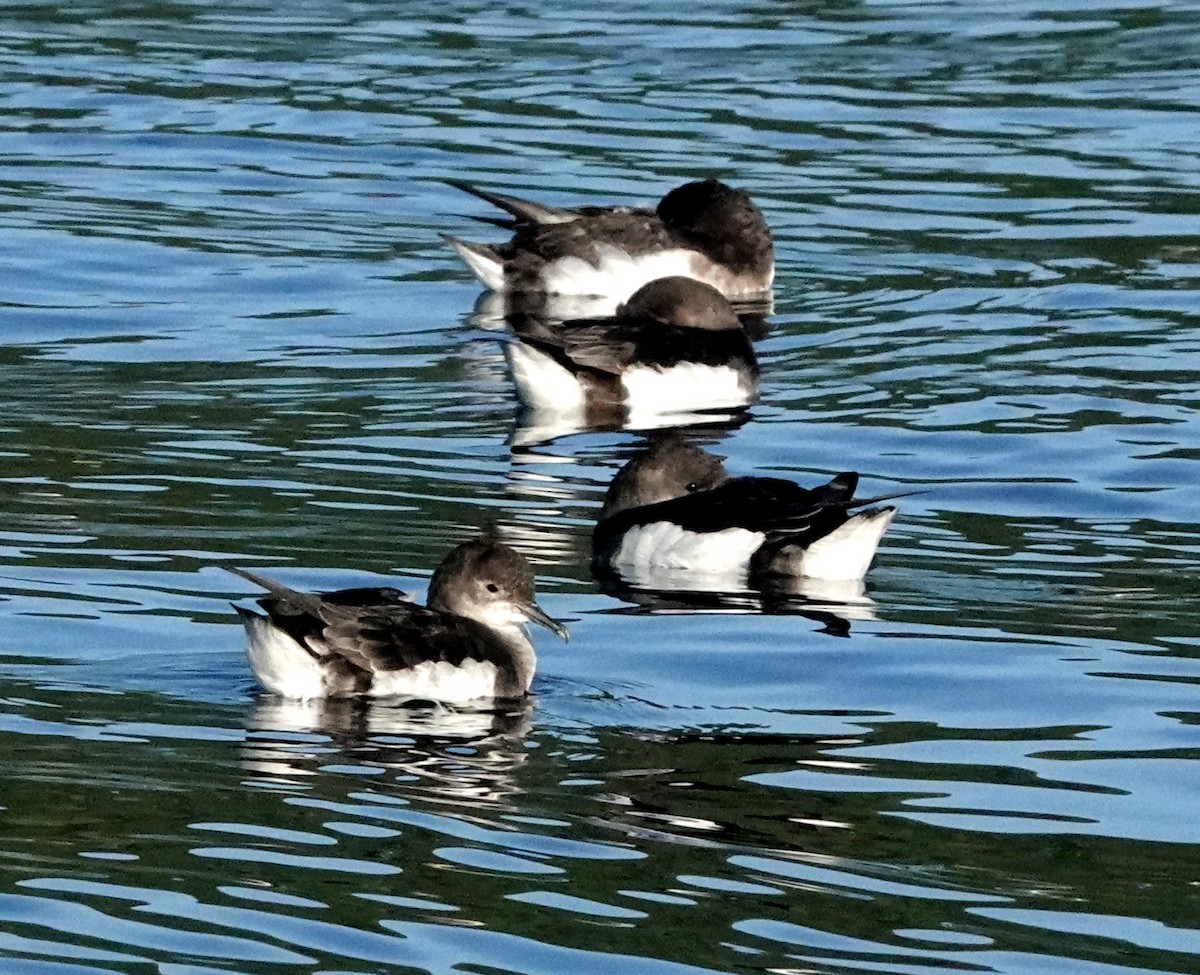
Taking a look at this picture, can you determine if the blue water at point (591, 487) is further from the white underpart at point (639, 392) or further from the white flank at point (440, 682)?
the white underpart at point (639, 392)

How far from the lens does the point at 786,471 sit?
48.0 feet

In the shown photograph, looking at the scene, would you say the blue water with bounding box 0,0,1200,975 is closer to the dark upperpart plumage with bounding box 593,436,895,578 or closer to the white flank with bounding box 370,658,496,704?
the white flank with bounding box 370,658,496,704

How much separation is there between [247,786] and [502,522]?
4.53 metres

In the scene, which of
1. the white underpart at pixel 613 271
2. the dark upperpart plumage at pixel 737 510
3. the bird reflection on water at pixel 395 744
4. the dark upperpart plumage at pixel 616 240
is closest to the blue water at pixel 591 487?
the bird reflection on water at pixel 395 744

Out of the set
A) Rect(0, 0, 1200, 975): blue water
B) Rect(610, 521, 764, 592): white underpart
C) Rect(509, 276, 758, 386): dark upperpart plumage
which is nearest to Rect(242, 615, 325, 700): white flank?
Rect(0, 0, 1200, 975): blue water

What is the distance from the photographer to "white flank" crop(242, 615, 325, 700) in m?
9.84

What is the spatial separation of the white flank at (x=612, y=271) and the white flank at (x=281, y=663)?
1095cm

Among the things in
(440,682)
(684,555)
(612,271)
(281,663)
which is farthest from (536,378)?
(281,663)

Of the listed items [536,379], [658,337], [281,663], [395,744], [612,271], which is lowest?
[395,744]

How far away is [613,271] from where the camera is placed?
69.8 ft

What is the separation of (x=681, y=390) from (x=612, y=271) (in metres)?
3.98

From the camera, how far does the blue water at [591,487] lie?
310 inches

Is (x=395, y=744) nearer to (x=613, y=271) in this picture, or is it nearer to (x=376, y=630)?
(x=376, y=630)

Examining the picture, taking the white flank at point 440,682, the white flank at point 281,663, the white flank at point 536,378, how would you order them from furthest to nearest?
the white flank at point 536,378, the white flank at point 440,682, the white flank at point 281,663
